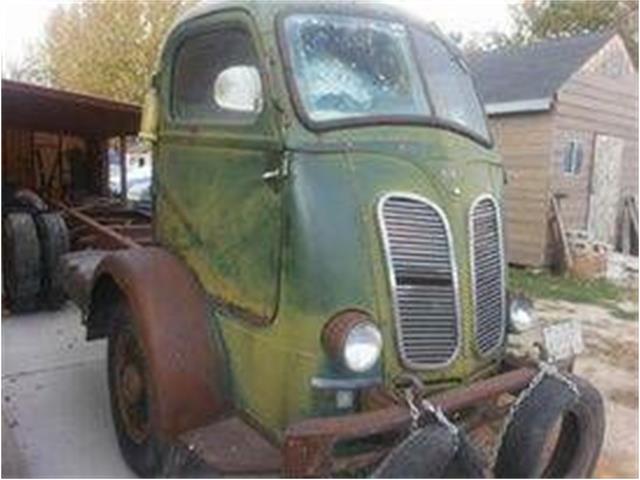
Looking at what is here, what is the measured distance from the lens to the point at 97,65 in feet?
76.7

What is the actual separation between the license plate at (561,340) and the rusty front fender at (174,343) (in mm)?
1629

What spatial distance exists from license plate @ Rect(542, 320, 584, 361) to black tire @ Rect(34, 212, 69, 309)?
5.32 meters

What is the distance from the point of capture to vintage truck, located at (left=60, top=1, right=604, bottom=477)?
12.1 feet

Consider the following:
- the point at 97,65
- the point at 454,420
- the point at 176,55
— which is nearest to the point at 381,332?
the point at 454,420

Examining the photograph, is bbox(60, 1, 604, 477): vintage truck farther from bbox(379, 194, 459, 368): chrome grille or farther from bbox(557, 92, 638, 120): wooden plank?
bbox(557, 92, 638, 120): wooden plank

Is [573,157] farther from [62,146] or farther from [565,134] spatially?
[62,146]

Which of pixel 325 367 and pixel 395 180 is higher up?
pixel 395 180

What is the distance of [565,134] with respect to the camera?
14477 millimetres

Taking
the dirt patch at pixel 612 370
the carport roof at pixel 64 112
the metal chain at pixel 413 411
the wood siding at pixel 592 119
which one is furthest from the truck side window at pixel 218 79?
the wood siding at pixel 592 119

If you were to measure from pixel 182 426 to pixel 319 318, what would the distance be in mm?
922

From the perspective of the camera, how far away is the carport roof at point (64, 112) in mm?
A: 8258

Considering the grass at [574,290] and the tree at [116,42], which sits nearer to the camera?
the grass at [574,290]

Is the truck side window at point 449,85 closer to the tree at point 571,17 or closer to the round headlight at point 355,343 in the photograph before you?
the round headlight at point 355,343

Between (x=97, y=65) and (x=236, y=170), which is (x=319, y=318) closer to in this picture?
(x=236, y=170)
